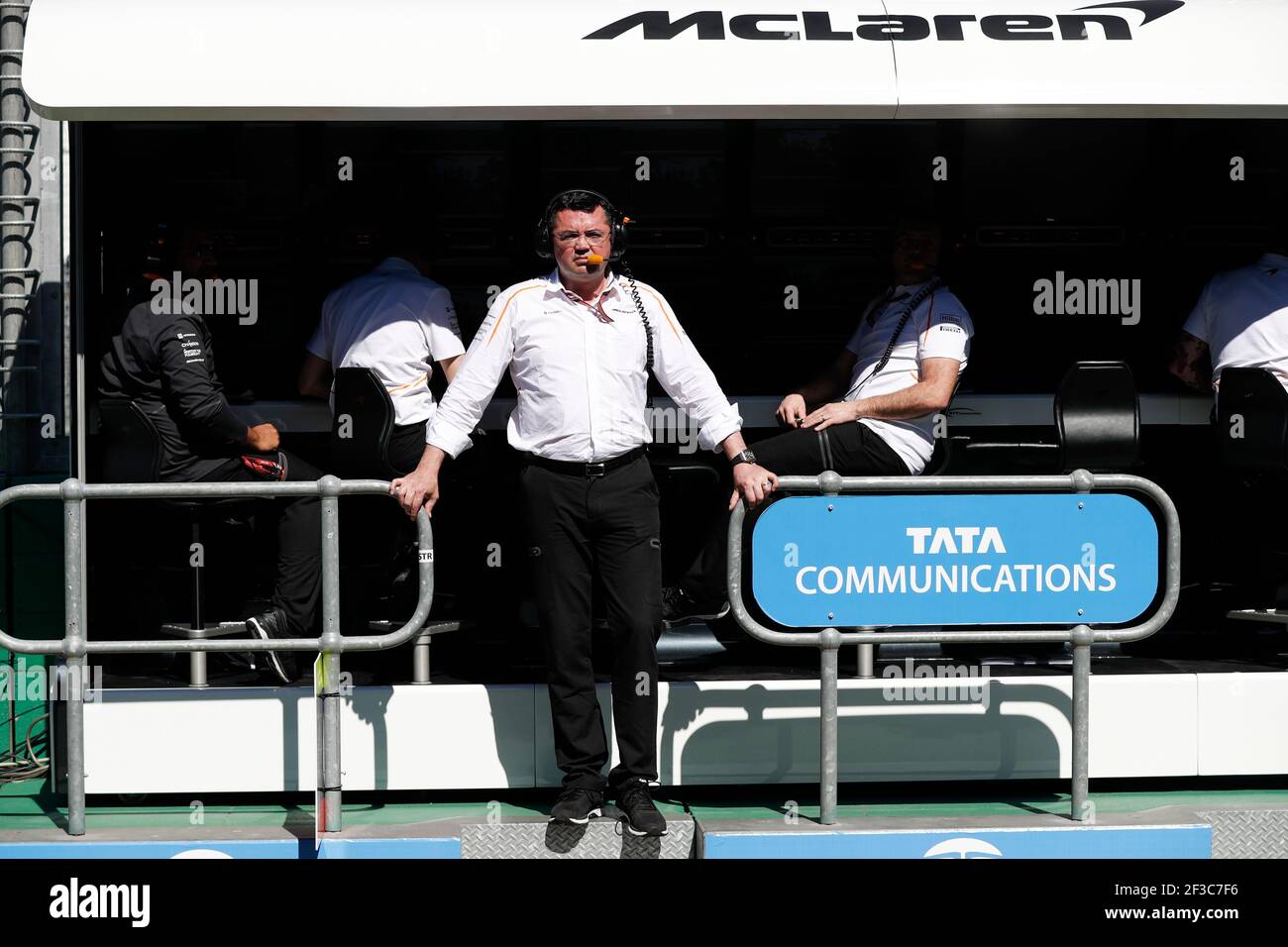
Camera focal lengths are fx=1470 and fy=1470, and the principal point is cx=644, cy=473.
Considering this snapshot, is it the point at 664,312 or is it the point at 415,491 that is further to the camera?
the point at 664,312

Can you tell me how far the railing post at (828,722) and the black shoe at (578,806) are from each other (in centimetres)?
63

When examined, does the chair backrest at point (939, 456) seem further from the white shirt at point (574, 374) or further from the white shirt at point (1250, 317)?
the white shirt at point (574, 374)

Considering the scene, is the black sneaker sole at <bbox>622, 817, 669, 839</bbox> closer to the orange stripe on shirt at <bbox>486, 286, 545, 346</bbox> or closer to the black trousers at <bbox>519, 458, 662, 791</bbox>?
the black trousers at <bbox>519, 458, 662, 791</bbox>

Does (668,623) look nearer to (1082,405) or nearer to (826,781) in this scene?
(826,781)

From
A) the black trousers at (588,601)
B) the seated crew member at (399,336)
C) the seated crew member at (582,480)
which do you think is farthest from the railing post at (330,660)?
the seated crew member at (399,336)

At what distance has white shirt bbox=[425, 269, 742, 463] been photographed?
4121mm

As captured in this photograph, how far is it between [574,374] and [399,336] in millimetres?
1119

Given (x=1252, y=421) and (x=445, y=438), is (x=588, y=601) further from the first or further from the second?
(x=1252, y=421)

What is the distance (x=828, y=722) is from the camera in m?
3.98

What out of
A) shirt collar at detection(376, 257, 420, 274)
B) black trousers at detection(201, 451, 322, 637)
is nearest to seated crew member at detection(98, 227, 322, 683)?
black trousers at detection(201, 451, 322, 637)

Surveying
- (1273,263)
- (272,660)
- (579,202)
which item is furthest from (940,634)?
(1273,263)

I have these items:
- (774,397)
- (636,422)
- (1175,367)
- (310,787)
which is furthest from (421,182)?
(1175,367)
